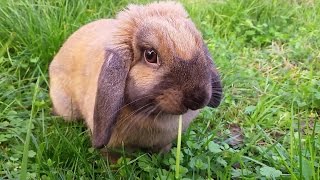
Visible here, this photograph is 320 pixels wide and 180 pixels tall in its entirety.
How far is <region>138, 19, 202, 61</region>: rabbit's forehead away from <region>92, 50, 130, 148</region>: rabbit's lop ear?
18 cm

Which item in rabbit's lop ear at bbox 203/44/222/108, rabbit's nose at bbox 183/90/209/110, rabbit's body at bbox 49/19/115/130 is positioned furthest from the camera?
rabbit's body at bbox 49/19/115/130

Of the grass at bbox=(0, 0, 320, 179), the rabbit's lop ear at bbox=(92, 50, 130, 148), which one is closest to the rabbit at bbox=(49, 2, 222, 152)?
the rabbit's lop ear at bbox=(92, 50, 130, 148)

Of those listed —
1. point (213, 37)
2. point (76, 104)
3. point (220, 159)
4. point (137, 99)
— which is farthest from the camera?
point (213, 37)

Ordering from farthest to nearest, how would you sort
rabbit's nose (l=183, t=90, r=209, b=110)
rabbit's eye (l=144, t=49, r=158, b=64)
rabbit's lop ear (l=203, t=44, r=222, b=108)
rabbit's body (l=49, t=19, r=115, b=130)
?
rabbit's body (l=49, t=19, r=115, b=130), rabbit's lop ear (l=203, t=44, r=222, b=108), rabbit's eye (l=144, t=49, r=158, b=64), rabbit's nose (l=183, t=90, r=209, b=110)

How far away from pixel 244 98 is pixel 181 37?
149cm

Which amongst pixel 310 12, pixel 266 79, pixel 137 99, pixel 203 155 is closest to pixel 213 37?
pixel 266 79

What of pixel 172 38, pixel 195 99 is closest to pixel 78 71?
pixel 172 38

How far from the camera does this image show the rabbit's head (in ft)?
8.20

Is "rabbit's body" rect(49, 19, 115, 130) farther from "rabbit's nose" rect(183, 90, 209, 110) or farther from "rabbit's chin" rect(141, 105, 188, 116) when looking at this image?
"rabbit's nose" rect(183, 90, 209, 110)

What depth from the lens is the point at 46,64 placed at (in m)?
4.11

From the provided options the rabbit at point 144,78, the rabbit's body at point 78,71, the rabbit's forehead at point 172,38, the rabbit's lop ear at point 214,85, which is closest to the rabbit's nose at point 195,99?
the rabbit at point 144,78

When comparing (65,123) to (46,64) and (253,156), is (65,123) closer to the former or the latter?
(46,64)

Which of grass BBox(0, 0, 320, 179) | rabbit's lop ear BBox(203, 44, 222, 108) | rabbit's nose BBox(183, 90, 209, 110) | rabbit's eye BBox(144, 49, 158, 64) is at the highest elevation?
rabbit's eye BBox(144, 49, 158, 64)

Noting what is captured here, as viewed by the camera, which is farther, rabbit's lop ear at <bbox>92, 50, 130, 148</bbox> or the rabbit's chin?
rabbit's lop ear at <bbox>92, 50, 130, 148</bbox>
